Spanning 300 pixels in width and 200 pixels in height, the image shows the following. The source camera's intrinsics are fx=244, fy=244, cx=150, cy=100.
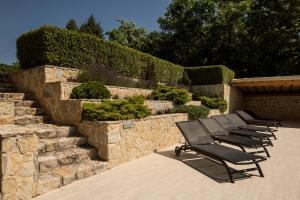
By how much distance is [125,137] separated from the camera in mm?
5691

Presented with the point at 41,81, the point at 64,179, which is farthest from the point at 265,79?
the point at 64,179

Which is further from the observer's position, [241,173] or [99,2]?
[99,2]

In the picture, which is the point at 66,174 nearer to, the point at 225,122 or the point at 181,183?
the point at 181,183

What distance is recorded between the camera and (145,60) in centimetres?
1184

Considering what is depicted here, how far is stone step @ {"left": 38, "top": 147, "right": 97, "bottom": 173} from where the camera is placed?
4.37 m

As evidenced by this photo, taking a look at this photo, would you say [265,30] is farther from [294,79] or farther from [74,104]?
[74,104]

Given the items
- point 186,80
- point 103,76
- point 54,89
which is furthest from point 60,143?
point 186,80

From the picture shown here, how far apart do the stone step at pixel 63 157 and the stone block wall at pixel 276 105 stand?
14.9 metres

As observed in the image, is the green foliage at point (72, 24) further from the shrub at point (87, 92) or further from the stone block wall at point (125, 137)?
the stone block wall at point (125, 137)

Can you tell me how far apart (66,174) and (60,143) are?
0.94 m

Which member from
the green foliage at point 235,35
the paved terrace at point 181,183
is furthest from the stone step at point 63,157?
the green foliage at point 235,35

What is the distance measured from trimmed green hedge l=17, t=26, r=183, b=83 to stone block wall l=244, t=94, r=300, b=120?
10.2 metres

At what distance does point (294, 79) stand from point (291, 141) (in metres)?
5.51

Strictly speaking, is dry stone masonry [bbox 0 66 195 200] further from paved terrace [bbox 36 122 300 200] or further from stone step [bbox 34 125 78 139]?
paved terrace [bbox 36 122 300 200]
